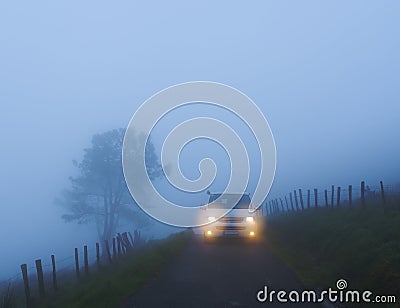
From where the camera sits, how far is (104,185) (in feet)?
158

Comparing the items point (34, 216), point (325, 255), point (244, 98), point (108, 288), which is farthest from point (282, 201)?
point (34, 216)

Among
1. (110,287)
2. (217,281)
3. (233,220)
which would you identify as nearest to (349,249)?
(217,281)

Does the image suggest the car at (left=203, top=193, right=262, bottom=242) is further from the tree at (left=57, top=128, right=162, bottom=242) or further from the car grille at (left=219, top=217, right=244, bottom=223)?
the tree at (left=57, top=128, right=162, bottom=242)

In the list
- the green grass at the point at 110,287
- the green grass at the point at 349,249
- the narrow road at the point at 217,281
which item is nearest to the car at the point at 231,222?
the green grass at the point at 349,249

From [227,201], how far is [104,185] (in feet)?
89.1

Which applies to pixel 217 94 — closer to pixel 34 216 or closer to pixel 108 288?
pixel 108 288

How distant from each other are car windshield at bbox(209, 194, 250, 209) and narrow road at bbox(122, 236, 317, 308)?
14.3 feet

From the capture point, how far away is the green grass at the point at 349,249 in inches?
408

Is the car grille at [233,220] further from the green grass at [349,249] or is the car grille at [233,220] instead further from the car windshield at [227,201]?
the green grass at [349,249]

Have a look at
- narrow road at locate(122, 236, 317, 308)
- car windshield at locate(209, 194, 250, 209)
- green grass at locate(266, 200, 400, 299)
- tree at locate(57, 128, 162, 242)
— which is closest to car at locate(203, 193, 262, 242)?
car windshield at locate(209, 194, 250, 209)

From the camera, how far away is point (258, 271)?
13695 millimetres

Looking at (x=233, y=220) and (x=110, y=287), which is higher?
(x=233, y=220)

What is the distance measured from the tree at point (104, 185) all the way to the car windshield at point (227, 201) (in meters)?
24.9

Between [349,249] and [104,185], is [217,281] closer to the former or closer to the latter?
[349,249]
